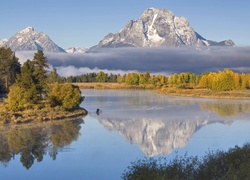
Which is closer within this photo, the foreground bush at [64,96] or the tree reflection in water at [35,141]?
the tree reflection in water at [35,141]

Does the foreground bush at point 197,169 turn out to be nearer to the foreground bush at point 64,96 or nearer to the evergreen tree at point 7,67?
the foreground bush at point 64,96

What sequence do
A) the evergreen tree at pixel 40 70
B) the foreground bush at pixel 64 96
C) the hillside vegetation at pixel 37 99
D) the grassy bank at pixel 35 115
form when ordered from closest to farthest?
the grassy bank at pixel 35 115 → the hillside vegetation at pixel 37 99 → the foreground bush at pixel 64 96 → the evergreen tree at pixel 40 70

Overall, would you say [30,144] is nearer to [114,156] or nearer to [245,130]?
[114,156]

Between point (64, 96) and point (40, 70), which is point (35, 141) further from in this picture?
point (40, 70)

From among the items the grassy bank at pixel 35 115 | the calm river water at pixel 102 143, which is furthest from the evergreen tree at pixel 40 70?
the calm river water at pixel 102 143

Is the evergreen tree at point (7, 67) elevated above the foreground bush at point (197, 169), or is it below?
above

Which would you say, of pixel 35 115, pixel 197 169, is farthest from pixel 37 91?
pixel 197 169

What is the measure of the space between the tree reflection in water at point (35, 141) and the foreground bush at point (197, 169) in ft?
30.4

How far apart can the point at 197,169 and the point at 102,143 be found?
13549 mm

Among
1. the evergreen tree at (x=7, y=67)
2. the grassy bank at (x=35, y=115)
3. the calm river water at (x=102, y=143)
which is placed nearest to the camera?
the calm river water at (x=102, y=143)

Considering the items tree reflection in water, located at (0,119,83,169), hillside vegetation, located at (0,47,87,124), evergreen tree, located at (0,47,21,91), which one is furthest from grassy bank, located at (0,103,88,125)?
evergreen tree, located at (0,47,21,91)

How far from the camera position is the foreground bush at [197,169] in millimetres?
14377

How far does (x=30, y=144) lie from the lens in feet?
93.7

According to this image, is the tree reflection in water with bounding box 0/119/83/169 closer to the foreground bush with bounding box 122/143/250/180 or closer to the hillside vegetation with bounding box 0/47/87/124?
the hillside vegetation with bounding box 0/47/87/124
